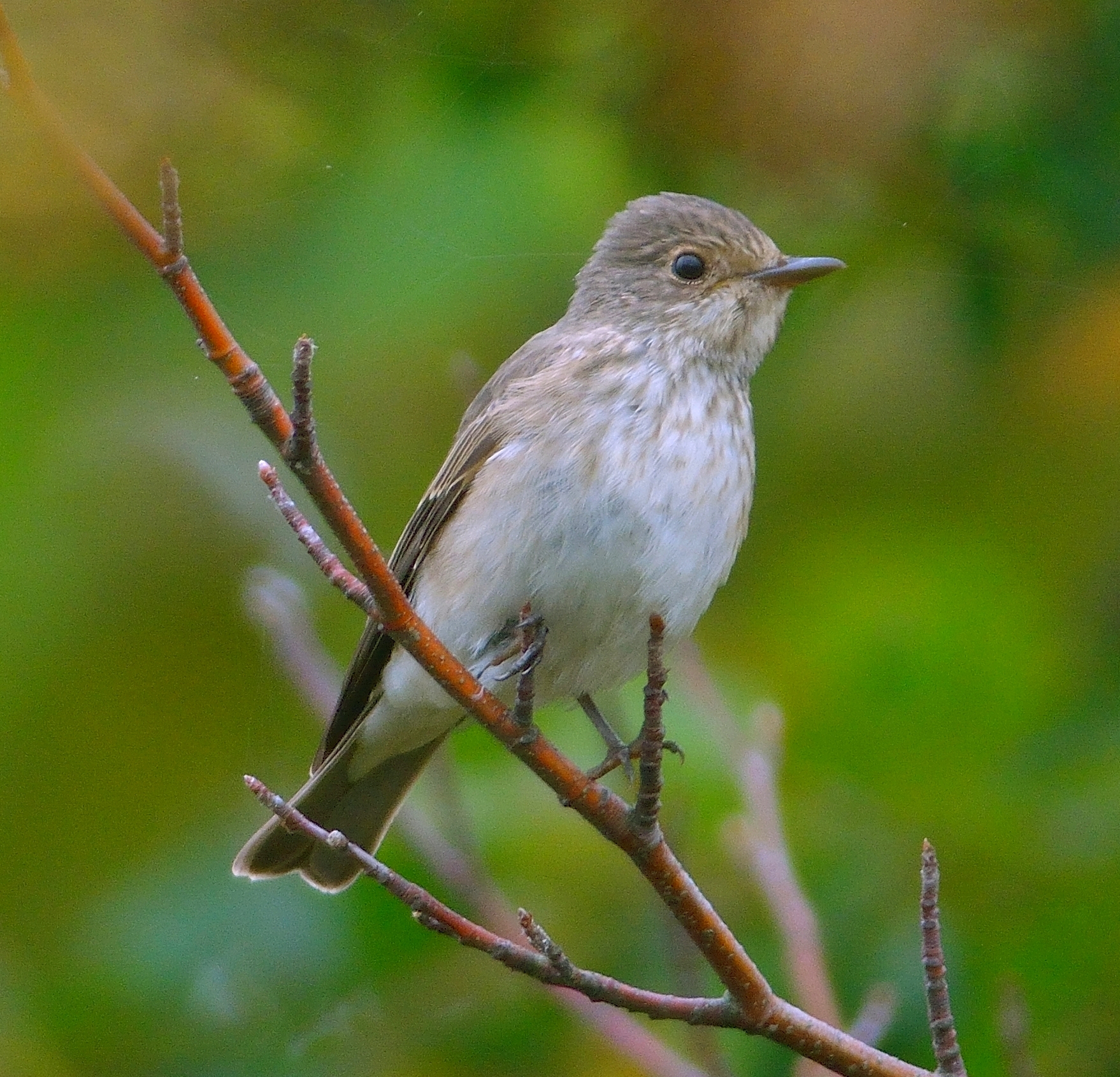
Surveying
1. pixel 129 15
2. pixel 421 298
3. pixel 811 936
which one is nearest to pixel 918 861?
pixel 811 936

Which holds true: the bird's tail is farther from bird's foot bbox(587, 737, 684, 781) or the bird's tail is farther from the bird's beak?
the bird's beak

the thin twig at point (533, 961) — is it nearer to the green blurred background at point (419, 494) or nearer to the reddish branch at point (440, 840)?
the reddish branch at point (440, 840)

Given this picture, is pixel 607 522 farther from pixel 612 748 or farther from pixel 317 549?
pixel 317 549

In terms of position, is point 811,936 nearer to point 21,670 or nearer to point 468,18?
point 21,670

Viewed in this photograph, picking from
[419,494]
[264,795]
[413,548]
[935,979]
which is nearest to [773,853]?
[935,979]

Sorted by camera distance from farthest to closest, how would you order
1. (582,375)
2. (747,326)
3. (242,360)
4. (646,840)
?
(747,326) < (582,375) < (646,840) < (242,360)

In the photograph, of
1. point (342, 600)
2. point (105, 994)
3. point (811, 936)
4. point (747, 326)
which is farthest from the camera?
point (342, 600)
